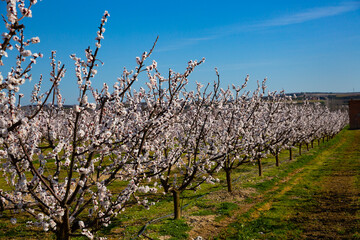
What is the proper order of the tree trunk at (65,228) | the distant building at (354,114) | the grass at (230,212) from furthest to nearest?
the distant building at (354,114), the grass at (230,212), the tree trunk at (65,228)

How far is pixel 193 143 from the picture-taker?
1278cm

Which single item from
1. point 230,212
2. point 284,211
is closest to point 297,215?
point 284,211

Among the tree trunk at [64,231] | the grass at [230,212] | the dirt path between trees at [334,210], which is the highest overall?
the tree trunk at [64,231]

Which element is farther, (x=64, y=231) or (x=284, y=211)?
(x=284, y=211)

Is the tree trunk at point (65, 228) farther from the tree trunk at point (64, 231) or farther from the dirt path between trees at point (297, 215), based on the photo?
the dirt path between trees at point (297, 215)

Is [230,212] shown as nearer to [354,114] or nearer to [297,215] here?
[297,215]

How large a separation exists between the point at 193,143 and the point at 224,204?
12.9ft

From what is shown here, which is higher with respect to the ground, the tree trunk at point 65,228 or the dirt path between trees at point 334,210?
the tree trunk at point 65,228

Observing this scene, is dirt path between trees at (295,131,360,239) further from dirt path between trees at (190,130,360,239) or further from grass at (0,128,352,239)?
grass at (0,128,352,239)

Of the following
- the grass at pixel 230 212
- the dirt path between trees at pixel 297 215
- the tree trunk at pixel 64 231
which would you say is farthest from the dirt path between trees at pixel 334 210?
the tree trunk at pixel 64 231

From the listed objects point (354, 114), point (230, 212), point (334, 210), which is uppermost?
point (354, 114)

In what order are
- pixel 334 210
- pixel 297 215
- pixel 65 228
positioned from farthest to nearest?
1. pixel 334 210
2. pixel 297 215
3. pixel 65 228

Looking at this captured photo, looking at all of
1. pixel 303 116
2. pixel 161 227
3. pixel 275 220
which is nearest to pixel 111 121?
pixel 161 227

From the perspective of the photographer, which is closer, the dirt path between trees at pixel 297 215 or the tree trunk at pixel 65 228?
the tree trunk at pixel 65 228
